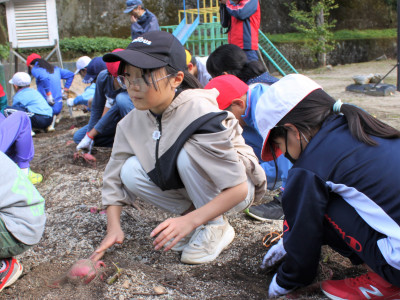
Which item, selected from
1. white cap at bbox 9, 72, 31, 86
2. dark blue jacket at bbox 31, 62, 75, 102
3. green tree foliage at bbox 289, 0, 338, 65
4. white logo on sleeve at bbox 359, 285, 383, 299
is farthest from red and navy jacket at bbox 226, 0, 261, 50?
green tree foliage at bbox 289, 0, 338, 65

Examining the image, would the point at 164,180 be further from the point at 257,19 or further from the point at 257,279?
the point at 257,19

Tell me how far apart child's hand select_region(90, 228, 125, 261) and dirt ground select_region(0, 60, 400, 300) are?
0.07m

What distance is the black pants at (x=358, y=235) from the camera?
1.45 m

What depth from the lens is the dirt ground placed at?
1.78 meters

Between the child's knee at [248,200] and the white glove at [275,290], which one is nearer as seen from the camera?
the white glove at [275,290]

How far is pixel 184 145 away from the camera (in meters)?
1.94

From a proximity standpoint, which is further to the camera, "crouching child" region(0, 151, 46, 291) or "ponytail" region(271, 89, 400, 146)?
"crouching child" region(0, 151, 46, 291)

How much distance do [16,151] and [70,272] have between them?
1463 millimetres

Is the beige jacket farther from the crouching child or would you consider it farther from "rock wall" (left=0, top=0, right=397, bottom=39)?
"rock wall" (left=0, top=0, right=397, bottom=39)

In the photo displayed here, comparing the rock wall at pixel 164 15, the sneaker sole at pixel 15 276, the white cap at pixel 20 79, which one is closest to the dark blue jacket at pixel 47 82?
the white cap at pixel 20 79

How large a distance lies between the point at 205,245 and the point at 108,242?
445mm

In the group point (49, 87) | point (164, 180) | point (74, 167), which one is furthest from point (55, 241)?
point (49, 87)

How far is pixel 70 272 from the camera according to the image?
1.84 metres

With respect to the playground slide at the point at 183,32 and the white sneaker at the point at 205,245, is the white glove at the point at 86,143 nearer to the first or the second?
the white sneaker at the point at 205,245
